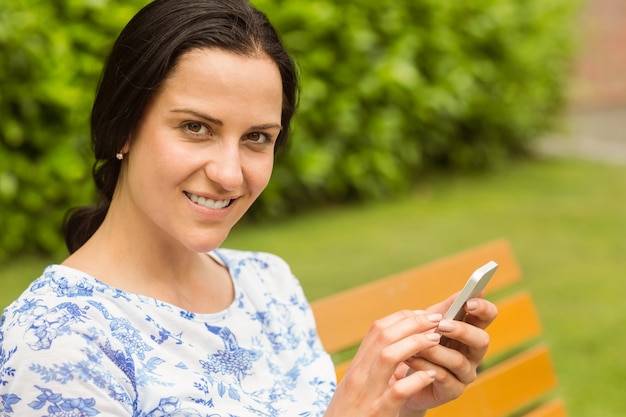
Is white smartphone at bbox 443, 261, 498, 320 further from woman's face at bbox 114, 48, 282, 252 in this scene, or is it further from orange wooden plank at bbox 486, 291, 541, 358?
orange wooden plank at bbox 486, 291, 541, 358

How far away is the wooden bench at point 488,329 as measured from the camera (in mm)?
2324

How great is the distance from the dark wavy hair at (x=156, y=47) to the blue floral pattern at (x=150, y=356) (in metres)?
0.29

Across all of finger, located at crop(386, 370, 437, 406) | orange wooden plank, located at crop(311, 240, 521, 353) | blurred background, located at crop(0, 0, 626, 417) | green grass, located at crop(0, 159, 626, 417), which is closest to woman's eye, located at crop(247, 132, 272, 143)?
finger, located at crop(386, 370, 437, 406)

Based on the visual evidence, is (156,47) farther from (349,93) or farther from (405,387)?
(349,93)

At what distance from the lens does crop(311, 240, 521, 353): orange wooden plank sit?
90.6 inches

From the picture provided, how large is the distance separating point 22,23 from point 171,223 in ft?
9.73

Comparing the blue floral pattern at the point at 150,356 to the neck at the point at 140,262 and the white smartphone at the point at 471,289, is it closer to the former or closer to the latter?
the neck at the point at 140,262

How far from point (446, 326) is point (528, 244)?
4.51 meters

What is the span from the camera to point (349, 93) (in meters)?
6.14

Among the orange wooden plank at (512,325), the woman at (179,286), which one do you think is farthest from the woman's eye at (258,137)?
the orange wooden plank at (512,325)

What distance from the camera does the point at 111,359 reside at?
150 centimetres

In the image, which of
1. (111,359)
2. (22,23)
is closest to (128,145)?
(111,359)

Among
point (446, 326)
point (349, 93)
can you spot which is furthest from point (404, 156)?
point (446, 326)

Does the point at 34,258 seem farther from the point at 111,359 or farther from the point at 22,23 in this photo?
the point at 111,359
